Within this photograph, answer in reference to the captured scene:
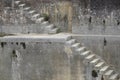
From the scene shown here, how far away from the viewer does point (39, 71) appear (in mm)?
20688

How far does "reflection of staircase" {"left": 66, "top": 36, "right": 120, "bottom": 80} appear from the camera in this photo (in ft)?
65.1

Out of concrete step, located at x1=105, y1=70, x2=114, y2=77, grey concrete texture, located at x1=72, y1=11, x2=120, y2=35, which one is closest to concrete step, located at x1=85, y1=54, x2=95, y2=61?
concrete step, located at x1=105, y1=70, x2=114, y2=77

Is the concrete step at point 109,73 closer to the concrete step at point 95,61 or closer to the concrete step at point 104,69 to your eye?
the concrete step at point 104,69

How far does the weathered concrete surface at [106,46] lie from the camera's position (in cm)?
2088

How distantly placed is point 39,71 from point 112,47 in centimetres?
315

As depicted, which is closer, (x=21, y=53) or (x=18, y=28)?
(x=21, y=53)

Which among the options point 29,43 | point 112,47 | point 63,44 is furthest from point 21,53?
point 112,47

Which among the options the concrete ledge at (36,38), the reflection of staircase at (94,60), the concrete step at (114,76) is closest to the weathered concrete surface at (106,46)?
the reflection of staircase at (94,60)

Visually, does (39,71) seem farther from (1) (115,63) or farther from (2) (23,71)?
(1) (115,63)

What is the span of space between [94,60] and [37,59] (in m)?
2.34

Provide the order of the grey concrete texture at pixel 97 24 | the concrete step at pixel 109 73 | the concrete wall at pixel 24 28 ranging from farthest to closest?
the concrete wall at pixel 24 28 → the grey concrete texture at pixel 97 24 → the concrete step at pixel 109 73

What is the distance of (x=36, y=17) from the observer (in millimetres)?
22234

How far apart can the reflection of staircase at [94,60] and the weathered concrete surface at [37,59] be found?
0.85 feet

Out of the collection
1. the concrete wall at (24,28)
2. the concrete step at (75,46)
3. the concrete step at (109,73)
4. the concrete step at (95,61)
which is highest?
the concrete wall at (24,28)
